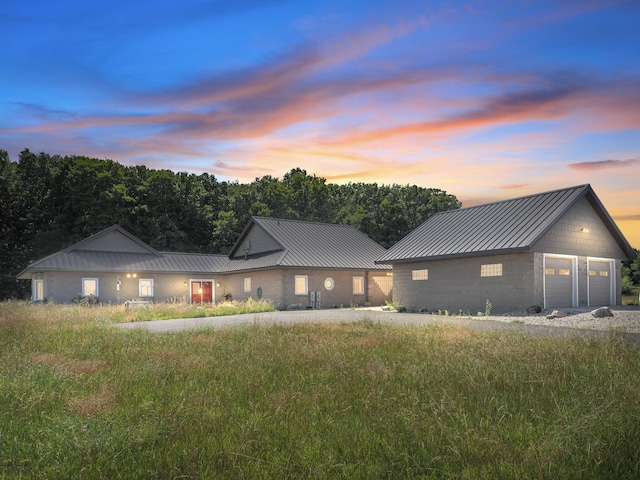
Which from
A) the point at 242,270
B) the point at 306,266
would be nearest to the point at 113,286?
the point at 242,270

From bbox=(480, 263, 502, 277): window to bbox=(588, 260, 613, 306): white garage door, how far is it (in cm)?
599

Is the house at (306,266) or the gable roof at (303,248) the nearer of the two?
the house at (306,266)

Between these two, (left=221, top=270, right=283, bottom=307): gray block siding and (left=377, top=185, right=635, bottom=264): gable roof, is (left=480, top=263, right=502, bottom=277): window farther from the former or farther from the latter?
(left=221, top=270, right=283, bottom=307): gray block siding

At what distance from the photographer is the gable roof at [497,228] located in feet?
85.1

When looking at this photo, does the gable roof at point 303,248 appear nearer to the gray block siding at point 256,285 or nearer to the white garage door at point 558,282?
the gray block siding at point 256,285

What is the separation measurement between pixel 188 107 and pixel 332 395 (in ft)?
57.1

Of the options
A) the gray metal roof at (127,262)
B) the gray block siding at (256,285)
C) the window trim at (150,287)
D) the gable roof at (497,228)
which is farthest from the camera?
the window trim at (150,287)

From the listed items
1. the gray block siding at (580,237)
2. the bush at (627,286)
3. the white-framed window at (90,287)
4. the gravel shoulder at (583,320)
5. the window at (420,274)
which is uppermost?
the gray block siding at (580,237)

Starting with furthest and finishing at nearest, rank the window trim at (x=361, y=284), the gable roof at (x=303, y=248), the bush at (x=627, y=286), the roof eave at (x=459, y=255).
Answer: the bush at (x=627, y=286)
the window trim at (x=361, y=284)
the gable roof at (x=303, y=248)
the roof eave at (x=459, y=255)

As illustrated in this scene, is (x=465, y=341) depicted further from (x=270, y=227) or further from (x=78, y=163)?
(x=78, y=163)

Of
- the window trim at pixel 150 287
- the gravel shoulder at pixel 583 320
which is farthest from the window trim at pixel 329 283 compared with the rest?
the gravel shoulder at pixel 583 320

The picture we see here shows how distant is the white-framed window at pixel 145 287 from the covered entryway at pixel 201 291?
11.1 feet

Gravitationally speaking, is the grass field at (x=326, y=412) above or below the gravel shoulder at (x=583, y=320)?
above

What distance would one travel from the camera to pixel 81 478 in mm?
4766
